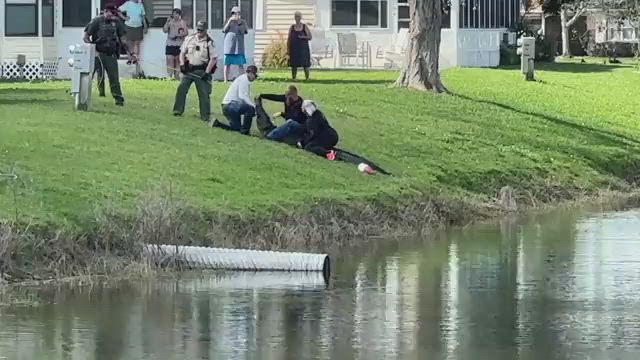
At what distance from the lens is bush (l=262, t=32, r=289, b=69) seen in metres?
47.7

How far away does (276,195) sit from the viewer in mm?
Answer: 20859

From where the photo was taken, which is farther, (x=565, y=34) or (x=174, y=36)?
(x=565, y=34)

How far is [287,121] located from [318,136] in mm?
720

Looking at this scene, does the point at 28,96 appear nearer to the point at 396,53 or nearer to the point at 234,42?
the point at 234,42

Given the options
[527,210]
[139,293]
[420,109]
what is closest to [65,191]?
[139,293]

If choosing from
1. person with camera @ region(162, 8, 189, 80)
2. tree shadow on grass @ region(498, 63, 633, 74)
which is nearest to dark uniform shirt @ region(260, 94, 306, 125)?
person with camera @ region(162, 8, 189, 80)

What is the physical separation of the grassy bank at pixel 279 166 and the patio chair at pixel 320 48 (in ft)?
38.8

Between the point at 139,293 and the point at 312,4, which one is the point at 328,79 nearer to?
the point at 312,4

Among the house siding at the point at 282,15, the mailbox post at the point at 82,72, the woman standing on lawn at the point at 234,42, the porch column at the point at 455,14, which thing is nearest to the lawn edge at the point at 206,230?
the mailbox post at the point at 82,72

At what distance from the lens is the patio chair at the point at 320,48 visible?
4812 cm

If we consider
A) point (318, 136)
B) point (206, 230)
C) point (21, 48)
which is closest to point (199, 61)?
point (318, 136)

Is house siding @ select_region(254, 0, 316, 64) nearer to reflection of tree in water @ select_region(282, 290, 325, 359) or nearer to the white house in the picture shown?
the white house

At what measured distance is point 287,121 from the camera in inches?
971

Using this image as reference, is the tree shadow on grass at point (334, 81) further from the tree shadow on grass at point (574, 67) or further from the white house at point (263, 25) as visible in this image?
the tree shadow on grass at point (574, 67)
